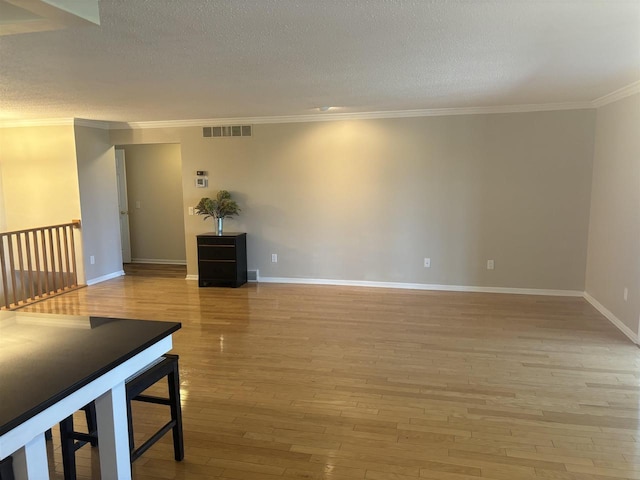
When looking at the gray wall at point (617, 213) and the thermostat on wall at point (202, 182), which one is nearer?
the gray wall at point (617, 213)

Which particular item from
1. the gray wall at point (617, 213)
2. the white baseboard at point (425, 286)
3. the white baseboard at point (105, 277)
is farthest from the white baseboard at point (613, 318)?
the white baseboard at point (105, 277)

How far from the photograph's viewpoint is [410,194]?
6039 millimetres

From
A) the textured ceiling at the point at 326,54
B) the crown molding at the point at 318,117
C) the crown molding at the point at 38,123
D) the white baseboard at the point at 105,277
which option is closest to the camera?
the textured ceiling at the point at 326,54

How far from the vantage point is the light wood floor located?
7.84 feet

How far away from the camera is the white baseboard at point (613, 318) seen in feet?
13.6

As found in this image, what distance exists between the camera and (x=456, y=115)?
5758 millimetres

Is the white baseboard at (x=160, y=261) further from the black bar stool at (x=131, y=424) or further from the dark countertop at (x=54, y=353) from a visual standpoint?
the dark countertop at (x=54, y=353)

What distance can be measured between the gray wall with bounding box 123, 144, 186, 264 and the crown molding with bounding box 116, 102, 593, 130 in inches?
50.8

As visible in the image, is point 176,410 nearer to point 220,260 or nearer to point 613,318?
point 220,260

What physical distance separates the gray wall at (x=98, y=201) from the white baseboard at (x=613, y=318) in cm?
678

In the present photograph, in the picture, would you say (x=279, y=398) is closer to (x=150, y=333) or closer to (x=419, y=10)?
(x=150, y=333)

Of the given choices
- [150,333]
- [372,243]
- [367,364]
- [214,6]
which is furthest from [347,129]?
[150,333]

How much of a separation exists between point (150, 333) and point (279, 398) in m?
1.39

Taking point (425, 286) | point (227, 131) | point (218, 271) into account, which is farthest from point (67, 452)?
point (227, 131)
